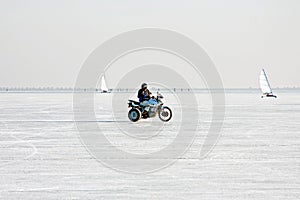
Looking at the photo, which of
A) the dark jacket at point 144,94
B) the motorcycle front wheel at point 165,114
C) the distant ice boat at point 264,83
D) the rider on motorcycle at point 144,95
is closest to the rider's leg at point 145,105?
the rider on motorcycle at point 144,95

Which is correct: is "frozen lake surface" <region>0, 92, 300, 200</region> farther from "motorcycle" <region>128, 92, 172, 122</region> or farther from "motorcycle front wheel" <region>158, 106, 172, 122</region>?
"motorcycle front wheel" <region>158, 106, 172, 122</region>

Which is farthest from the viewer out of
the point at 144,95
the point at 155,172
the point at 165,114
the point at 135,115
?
the point at 165,114

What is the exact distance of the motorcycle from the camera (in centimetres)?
2331

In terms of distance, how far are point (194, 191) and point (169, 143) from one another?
665cm

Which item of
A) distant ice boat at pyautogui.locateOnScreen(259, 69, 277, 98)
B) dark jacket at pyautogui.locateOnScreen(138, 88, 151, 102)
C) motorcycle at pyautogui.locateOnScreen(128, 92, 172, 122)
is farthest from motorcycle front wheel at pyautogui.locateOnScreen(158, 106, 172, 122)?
distant ice boat at pyautogui.locateOnScreen(259, 69, 277, 98)

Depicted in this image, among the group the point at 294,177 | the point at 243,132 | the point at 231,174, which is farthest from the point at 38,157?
the point at 243,132

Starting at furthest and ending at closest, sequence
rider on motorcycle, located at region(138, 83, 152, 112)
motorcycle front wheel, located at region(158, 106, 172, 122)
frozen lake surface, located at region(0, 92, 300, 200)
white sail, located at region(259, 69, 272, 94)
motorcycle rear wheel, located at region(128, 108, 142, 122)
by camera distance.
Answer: white sail, located at region(259, 69, 272, 94)
motorcycle front wheel, located at region(158, 106, 172, 122)
motorcycle rear wheel, located at region(128, 108, 142, 122)
rider on motorcycle, located at region(138, 83, 152, 112)
frozen lake surface, located at region(0, 92, 300, 200)

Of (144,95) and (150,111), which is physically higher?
(144,95)

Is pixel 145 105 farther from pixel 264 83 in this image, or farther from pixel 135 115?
pixel 264 83

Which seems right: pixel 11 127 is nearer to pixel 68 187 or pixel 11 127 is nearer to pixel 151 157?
pixel 151 157

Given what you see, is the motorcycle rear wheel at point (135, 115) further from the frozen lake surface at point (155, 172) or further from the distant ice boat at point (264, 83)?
the distant ice boat at point (264, 83)

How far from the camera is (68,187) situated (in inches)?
337

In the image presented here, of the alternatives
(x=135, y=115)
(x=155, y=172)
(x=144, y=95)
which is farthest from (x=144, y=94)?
(x=155, y=172)

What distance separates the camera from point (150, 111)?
2350 cm
